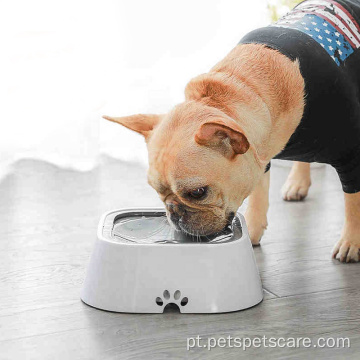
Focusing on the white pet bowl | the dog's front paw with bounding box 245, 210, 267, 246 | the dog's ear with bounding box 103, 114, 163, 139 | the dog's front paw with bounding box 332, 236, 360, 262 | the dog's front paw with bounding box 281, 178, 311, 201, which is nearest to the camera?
the white pet bowl

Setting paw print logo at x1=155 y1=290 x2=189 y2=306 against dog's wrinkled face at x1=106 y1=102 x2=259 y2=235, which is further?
paw print logo at x1=155 y1=290 x2=189 y2=306

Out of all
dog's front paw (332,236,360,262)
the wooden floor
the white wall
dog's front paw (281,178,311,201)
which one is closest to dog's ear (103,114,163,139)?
the wooden floor

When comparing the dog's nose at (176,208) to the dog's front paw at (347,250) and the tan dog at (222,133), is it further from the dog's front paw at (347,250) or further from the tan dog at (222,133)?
the dog's front paw at (347,250)

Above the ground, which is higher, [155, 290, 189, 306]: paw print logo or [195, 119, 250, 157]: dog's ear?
[195, 119, 250, 157]: dog's ear

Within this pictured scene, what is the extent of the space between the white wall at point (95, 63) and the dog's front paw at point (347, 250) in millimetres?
1433

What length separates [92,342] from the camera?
1526 millimetres

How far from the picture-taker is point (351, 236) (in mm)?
2029

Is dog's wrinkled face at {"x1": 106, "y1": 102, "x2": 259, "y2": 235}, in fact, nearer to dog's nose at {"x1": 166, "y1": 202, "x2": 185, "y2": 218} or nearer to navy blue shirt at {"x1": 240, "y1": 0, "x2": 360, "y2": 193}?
dog's nose at {"x1": 166, "y1": 202, "x2": 185, "y2": 218}

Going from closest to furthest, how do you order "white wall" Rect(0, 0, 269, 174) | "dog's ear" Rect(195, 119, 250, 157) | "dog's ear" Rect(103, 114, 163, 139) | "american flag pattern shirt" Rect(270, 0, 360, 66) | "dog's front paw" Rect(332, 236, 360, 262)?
"dog's ear" Rect(195, 119, 250, 157) → "dog's ear" Rect(103, 114, 163, 139) → "american flag pattern shirt" Rect(270, 0, 360, 66) → "dog's front paw" Rect(332, 236, 360, 262) → "white wall" Rect(0, 0, 269, 174)

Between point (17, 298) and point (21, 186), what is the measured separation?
1132 mm

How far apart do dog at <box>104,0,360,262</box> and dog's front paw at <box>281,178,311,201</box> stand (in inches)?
24.6

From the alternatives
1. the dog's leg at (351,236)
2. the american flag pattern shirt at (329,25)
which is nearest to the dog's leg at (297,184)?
the dog's leg at (351,236)

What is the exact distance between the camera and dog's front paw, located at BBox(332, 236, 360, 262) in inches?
78.8

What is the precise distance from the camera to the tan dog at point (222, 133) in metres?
1.54
